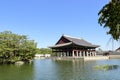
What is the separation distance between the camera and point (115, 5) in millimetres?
10664

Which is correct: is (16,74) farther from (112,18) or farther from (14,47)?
(14,47)

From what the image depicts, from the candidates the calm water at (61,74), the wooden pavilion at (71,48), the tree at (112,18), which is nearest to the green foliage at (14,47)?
the calm water at (61,74)

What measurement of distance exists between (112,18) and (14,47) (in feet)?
147

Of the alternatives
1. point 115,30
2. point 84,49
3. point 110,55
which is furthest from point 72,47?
point 115,30

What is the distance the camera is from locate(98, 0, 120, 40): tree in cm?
1063

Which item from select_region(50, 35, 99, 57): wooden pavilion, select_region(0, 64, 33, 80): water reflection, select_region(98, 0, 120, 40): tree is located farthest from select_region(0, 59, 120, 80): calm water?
select_region(50, 35, 99, 57): wooden pavilion

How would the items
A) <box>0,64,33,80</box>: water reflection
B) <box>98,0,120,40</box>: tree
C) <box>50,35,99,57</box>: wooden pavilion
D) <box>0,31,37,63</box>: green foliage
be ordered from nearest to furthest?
1. <box>98,0,120,40</box>: tree
2. <box>0,64,33,80</box>: water reflection
3. <box>0,31,37,63</box>: green foliage
4. <box>50,35,99,57</box>: wooden pavilion

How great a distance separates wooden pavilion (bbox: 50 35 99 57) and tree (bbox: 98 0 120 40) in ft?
215

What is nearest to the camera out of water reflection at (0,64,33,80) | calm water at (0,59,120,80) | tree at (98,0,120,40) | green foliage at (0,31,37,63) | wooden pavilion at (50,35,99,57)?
tree at (98,0,120,40)

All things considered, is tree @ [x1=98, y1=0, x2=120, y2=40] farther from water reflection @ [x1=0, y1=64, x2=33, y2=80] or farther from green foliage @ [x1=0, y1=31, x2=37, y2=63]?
green foliage @ [x1=0, y1=31, x2=37, y2=63]

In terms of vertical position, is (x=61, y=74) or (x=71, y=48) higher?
→ (x=71, y=48)

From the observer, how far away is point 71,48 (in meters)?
79.9

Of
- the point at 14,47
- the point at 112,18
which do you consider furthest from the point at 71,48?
the point at 112,18

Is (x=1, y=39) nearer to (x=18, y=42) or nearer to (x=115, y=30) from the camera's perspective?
(x=18, y=42)
